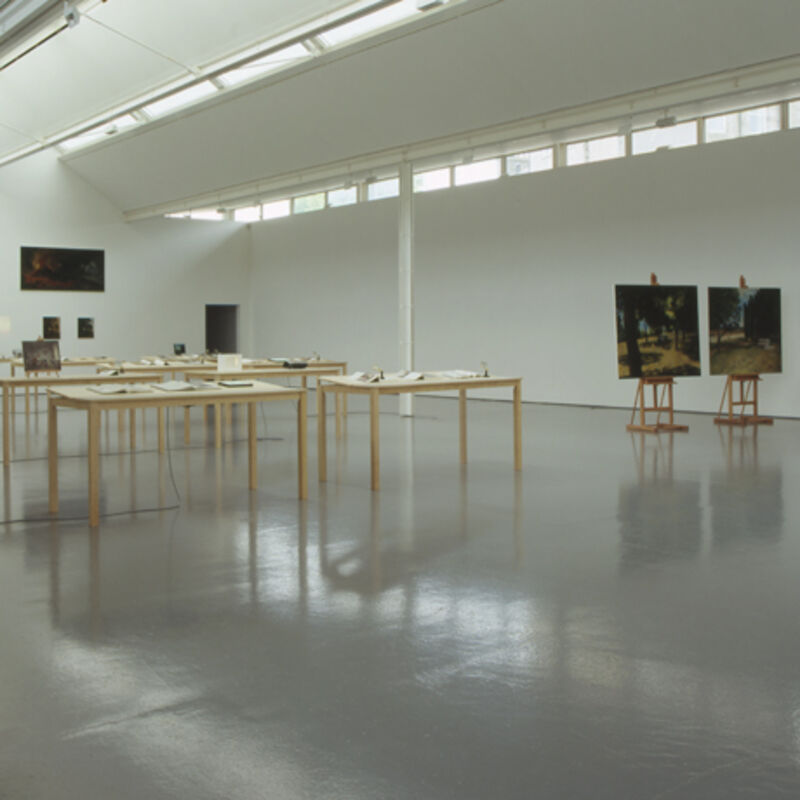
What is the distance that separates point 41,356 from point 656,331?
715 centimetres

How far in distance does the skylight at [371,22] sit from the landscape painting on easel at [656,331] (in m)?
4.15

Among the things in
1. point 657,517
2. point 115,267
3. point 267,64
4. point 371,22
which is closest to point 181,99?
point 267,64

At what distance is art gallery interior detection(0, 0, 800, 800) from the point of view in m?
2.63

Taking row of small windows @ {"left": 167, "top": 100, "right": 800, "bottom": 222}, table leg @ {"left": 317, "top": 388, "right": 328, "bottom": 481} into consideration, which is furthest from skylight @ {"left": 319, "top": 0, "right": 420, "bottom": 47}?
table leg @ {"left": 317, "top": 388, "right": 328, "bottom": 481}

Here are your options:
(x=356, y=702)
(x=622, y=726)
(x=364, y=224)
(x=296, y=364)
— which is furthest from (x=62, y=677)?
(x=364, y=224)

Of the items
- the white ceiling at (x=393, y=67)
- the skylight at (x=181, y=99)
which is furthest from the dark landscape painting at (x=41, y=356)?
the skylight at (x=181, y=99)

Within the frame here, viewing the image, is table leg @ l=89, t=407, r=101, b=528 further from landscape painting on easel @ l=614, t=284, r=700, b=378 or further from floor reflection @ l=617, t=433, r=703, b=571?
landscape painting on easel @ l=614, t=284, r=700, b=378

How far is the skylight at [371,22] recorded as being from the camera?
10.2 meters

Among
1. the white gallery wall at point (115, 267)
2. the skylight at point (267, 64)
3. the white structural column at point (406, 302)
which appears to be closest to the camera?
the skylight at point (267, 64)

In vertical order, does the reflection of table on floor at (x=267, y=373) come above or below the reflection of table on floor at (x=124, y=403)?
above

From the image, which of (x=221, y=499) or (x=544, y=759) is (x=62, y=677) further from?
(x=221, y=499)

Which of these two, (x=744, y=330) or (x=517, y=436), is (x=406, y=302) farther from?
(x=517, y=436)

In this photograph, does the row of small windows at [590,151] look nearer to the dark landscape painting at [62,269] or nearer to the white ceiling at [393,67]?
the white ceiling at [393,67]

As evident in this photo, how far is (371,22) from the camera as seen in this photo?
35.0 feet
